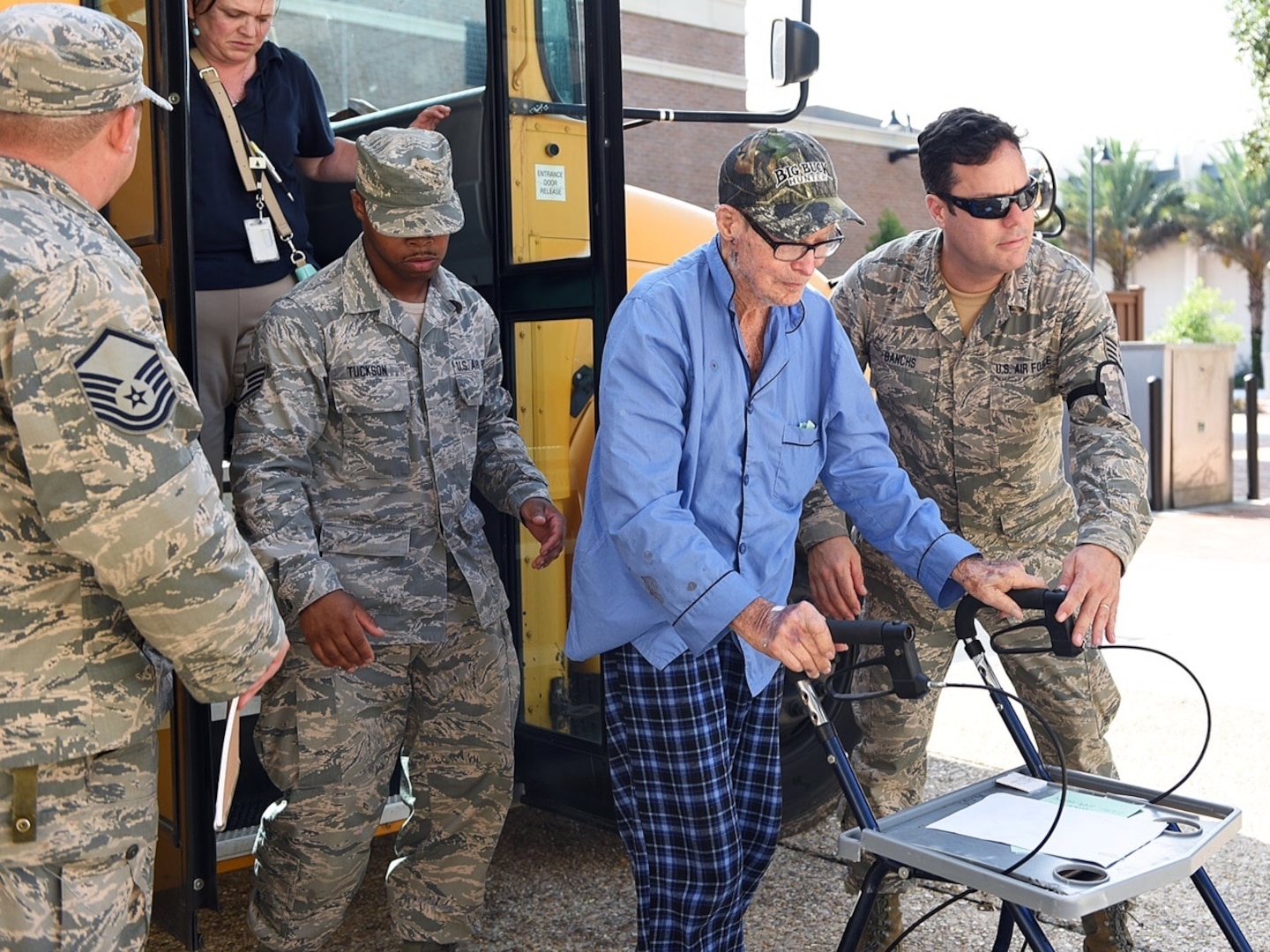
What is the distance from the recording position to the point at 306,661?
9.87 feet

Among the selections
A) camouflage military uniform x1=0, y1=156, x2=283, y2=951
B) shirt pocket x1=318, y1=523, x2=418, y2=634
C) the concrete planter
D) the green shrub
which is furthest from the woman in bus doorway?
the green shrub

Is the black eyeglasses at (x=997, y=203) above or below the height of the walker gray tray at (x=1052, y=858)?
above

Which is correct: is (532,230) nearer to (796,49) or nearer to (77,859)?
(796,49)

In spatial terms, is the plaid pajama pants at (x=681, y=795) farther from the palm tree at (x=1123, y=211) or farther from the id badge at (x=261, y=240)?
the palm tree at (x=1123, y=211)

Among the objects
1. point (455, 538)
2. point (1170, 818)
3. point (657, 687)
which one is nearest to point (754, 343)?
point (657, 687)

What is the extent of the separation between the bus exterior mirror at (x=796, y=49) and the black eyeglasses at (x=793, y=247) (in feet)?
5.60

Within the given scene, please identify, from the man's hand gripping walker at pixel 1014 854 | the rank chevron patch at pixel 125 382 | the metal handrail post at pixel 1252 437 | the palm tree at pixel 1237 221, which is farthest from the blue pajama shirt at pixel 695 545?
the palm tree at pixel 1237 221

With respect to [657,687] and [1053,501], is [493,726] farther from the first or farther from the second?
[1053,501]

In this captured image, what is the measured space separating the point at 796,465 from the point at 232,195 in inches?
62.1

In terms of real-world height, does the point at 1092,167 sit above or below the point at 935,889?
above

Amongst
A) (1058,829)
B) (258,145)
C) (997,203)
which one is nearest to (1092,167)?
(997,203)

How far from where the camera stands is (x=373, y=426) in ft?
10.0

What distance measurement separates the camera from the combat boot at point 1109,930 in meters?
3.13

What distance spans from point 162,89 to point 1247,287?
4797cm
